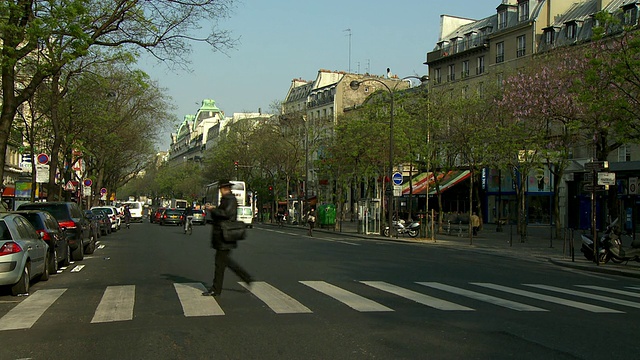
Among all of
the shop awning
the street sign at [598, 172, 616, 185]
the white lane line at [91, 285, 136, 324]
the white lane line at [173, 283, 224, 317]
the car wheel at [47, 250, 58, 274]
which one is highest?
the shop awning

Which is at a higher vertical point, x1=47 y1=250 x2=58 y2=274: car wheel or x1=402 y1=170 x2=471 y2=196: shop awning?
x1=402 y1=170 x2=471 y2=196: shop awning

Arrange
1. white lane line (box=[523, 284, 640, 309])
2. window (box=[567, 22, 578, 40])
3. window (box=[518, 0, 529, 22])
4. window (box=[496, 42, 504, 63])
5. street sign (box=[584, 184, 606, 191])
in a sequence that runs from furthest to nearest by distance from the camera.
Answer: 1. window (box=[496, 42, 504, 63])
2. window (box=[518, 0, 529, 22])
3. window (box=[567, 22, 578, 40])
4. street sign (box=[584, 184, 606, 191])
5. white lane line (box=[523, 284, 640, 309])

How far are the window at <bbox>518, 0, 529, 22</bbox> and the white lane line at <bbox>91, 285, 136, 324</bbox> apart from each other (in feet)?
163

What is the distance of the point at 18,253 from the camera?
1107 centimetres

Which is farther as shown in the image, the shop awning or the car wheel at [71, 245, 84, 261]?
the shop awning

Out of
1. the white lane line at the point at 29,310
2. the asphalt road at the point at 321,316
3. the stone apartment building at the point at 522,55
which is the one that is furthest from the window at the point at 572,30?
the white lane line at the point at 29,310

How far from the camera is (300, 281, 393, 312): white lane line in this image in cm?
971

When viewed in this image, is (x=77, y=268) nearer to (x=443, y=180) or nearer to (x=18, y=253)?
(x=18, y=253)

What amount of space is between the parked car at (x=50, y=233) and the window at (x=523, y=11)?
47.3 meters

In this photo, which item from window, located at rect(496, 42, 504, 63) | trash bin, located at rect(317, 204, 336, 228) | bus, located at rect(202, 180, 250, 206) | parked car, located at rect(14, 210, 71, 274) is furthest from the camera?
window, located at rect(496, 42, 504, 63)

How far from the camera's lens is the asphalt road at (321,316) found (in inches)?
273

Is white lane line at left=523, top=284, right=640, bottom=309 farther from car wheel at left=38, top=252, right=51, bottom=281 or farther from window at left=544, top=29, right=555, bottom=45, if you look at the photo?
window at left=544, top=29, right=555, bottom=45

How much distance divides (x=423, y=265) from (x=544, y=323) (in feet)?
30.4

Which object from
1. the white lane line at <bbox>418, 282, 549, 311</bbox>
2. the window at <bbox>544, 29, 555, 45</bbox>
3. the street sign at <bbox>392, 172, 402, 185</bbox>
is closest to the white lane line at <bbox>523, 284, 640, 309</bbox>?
the white lane line at <bbox>418, 282, 549, 311</bbox>
